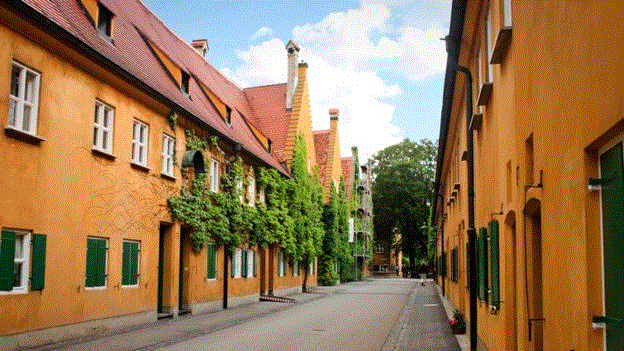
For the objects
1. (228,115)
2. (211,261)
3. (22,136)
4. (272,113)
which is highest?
(272,113)

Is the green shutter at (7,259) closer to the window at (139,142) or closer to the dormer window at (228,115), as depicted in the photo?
the window at (139,142)

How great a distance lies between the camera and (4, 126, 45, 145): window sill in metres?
12.2

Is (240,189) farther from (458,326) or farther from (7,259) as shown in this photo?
(7,259)

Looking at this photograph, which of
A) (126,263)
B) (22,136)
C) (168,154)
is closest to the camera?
(22,136)

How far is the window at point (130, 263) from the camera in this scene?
1728 centimetres

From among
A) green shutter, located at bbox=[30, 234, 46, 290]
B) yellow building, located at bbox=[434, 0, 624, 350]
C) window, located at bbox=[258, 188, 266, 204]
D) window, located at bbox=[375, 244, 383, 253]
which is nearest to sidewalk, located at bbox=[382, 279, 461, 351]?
yellow building, located at bbox=[434, 0, 624, 350]

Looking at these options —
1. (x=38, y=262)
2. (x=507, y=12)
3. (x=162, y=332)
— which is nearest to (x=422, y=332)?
(x=162, y=332)

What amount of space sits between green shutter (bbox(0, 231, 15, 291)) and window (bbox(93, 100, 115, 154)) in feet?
12.8

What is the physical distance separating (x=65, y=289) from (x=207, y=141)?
992 cm

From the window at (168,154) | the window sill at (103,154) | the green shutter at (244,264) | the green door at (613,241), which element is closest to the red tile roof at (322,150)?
the green shutter at (244,264)

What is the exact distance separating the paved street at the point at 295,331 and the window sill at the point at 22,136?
13.5 ft

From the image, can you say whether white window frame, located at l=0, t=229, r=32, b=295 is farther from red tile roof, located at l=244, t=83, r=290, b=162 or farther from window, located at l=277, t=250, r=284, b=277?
red tile roof, located at l=244, t=83, r=290, b=162

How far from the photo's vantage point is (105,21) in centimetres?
1798

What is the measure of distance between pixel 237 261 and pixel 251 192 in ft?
10.9
